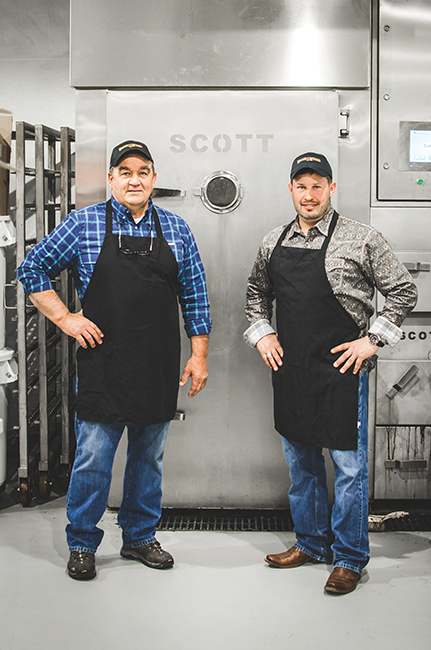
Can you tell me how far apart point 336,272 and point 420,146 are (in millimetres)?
911

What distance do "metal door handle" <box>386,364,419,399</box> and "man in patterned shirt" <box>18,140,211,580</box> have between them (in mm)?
982

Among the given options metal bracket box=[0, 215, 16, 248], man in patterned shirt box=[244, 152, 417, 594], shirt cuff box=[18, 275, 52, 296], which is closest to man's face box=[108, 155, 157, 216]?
shirt cuff box=[18, 275, 52, 296]

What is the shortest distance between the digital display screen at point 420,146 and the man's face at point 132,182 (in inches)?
45.7

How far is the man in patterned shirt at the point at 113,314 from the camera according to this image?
1898mm

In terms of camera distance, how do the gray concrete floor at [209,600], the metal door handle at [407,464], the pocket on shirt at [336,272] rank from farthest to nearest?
the metal door handle at [407,464] < the pocket on shirt at [336,272] < the gray concrete floor at [209,600]

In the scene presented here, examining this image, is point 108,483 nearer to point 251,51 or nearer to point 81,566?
point 81,566

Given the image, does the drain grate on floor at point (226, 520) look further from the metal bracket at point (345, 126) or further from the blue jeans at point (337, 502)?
the metal bracket at point (345, 126)

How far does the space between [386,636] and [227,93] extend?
2014mm

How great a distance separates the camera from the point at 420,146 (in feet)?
7.91

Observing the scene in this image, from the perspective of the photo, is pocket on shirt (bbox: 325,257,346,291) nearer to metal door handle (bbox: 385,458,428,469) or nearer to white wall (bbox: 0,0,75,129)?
metal door handle (bbox: 385,458,428,469)

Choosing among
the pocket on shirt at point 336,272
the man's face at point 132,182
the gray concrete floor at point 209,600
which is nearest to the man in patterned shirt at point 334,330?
the pocket on shirt at point 336,272

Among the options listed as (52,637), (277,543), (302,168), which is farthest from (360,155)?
(52,637)

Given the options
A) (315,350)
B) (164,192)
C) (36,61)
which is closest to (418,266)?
(315,350)

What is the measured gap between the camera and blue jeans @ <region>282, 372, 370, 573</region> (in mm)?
1932
